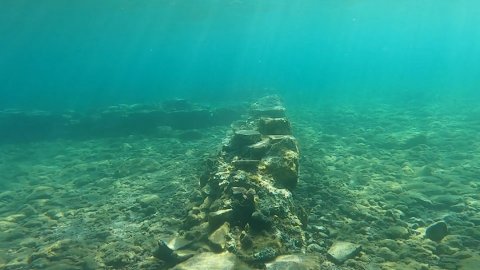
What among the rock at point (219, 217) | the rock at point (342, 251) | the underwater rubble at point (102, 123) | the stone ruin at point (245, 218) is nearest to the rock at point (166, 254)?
the stone ruin at point (245, 218)

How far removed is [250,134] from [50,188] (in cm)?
824

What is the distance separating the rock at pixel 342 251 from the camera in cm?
778

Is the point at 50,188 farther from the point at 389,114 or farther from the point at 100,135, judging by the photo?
the point at 389,114

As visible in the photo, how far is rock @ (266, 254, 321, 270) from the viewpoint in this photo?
607 centimetres

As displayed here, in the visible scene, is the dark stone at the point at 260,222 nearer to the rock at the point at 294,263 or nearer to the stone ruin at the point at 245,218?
the stone ruin at the point at 245,218

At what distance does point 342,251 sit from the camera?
316 inches

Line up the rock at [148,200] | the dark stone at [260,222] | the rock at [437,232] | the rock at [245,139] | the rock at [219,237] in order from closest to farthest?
the rock at [219,237], the dark stone at [260,222], the rock at [437,232], the rock at [148,200], the rock at [245,139]

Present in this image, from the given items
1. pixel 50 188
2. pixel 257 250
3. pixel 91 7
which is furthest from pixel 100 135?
pixel 91 7

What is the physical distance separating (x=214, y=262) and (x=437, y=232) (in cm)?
581

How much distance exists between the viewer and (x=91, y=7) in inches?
1822

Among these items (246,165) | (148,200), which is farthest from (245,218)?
(148,200)

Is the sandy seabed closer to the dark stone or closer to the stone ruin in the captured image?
the stone ruin

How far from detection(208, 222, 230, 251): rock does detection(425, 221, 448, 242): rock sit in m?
5.10

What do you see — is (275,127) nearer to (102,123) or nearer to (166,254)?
(166,254)
